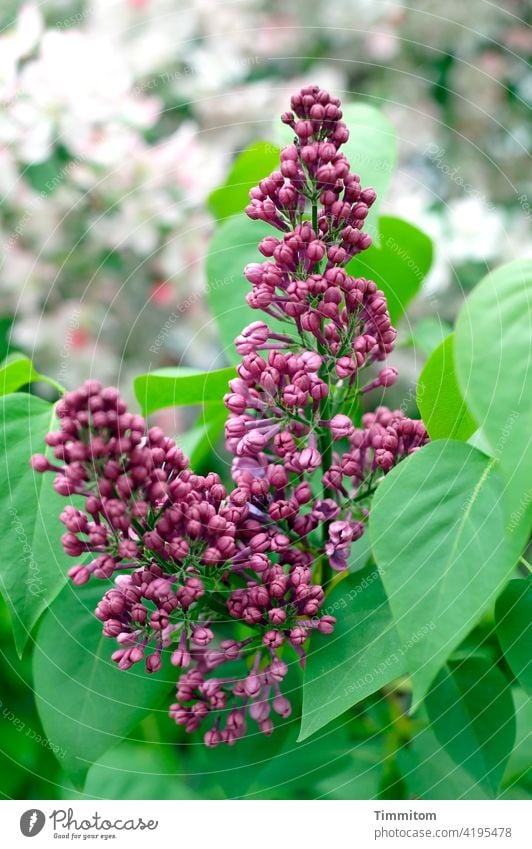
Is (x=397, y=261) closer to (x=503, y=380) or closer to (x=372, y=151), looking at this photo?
(x=372, y=151)

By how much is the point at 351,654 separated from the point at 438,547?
0.08 meters

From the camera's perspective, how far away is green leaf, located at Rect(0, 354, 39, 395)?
55 centimetres

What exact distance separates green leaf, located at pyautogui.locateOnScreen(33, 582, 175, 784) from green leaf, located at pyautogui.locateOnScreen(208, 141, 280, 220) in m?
0.29

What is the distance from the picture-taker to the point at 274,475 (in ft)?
1.41

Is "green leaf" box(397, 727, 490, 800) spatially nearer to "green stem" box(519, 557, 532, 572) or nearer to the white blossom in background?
"green stem" box(519, 557, 532, 572)

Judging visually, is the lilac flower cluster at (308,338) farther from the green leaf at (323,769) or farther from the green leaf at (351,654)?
the green leaf at (323,769)

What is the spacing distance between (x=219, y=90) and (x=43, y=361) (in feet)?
1.83

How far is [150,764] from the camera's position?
711 millimetres

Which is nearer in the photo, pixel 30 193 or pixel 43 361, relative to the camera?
pixel 30 193

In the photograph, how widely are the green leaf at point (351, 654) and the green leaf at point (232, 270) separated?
0.65 feet

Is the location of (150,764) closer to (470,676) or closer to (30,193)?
(470,676)

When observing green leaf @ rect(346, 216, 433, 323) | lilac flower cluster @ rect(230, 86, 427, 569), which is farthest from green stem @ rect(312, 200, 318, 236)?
green leaf @ rect(346, 216, 433, 323)

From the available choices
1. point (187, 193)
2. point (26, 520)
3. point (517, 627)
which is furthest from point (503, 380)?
point (187, 193)
